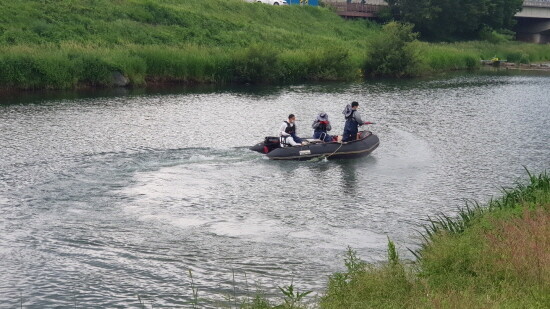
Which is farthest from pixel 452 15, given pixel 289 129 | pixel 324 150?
pixel 289 129

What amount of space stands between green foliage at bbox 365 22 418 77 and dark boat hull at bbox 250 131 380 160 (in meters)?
30.8

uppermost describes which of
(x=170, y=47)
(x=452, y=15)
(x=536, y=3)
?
(x=536, y=3)

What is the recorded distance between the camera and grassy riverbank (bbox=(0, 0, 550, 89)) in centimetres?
4528

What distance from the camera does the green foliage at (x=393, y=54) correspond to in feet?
191

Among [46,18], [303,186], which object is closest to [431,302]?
[303,186]

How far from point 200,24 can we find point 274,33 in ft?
21.8

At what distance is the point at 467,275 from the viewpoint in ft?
43.4

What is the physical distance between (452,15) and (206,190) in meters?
65.1

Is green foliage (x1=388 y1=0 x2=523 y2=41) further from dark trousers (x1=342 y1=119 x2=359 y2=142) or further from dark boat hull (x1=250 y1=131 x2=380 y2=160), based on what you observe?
dark boat hull (x1=250 y1=131 x2=380 y2=160)

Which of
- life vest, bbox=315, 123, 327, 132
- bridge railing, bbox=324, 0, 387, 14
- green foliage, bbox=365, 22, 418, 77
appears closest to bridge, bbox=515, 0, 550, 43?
bridge railing, bbox=324, 0, 387, 14

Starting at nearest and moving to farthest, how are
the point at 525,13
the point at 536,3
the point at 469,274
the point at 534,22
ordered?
the point at 469,274
the point at 525,13
the point at 536,3
the point at 534,22

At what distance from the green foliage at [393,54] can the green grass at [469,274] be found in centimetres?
4388

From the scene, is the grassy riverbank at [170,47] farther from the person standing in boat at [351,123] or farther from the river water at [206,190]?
the person standing in boat at [351,123]

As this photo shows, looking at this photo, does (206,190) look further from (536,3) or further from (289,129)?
(536,3)
